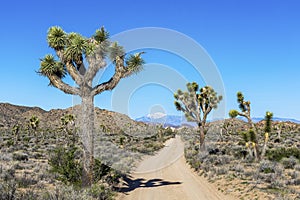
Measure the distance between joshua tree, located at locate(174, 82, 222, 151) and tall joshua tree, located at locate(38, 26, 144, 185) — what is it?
44.1 ft

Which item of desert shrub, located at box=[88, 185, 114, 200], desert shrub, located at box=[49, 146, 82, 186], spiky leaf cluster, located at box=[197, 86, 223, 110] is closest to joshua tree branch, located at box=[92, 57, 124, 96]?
desert shrub, located at box=[49, 146, 82, 186]

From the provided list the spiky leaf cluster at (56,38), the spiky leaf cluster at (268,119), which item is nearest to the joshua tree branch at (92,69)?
the spiky leaf cluster at (56,38)

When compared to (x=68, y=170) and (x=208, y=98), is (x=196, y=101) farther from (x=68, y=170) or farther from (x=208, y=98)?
(x=68, y=170)

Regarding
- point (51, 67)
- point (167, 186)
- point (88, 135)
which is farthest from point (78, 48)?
point (167, 186)

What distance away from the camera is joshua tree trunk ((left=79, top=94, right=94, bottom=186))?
10180mm

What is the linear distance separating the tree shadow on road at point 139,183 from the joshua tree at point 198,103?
10.1 meters

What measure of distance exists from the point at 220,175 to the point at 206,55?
6.59m

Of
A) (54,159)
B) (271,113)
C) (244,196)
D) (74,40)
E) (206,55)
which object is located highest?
(206,55)

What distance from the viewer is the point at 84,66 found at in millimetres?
10805

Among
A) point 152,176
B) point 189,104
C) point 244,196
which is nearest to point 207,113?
point 189,104

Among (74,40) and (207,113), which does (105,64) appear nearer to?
(74,40)

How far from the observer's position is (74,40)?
406 inches

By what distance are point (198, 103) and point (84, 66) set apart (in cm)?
1465

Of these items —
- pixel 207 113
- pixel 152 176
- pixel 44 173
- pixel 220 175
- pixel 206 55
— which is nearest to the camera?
pixel 44 173
